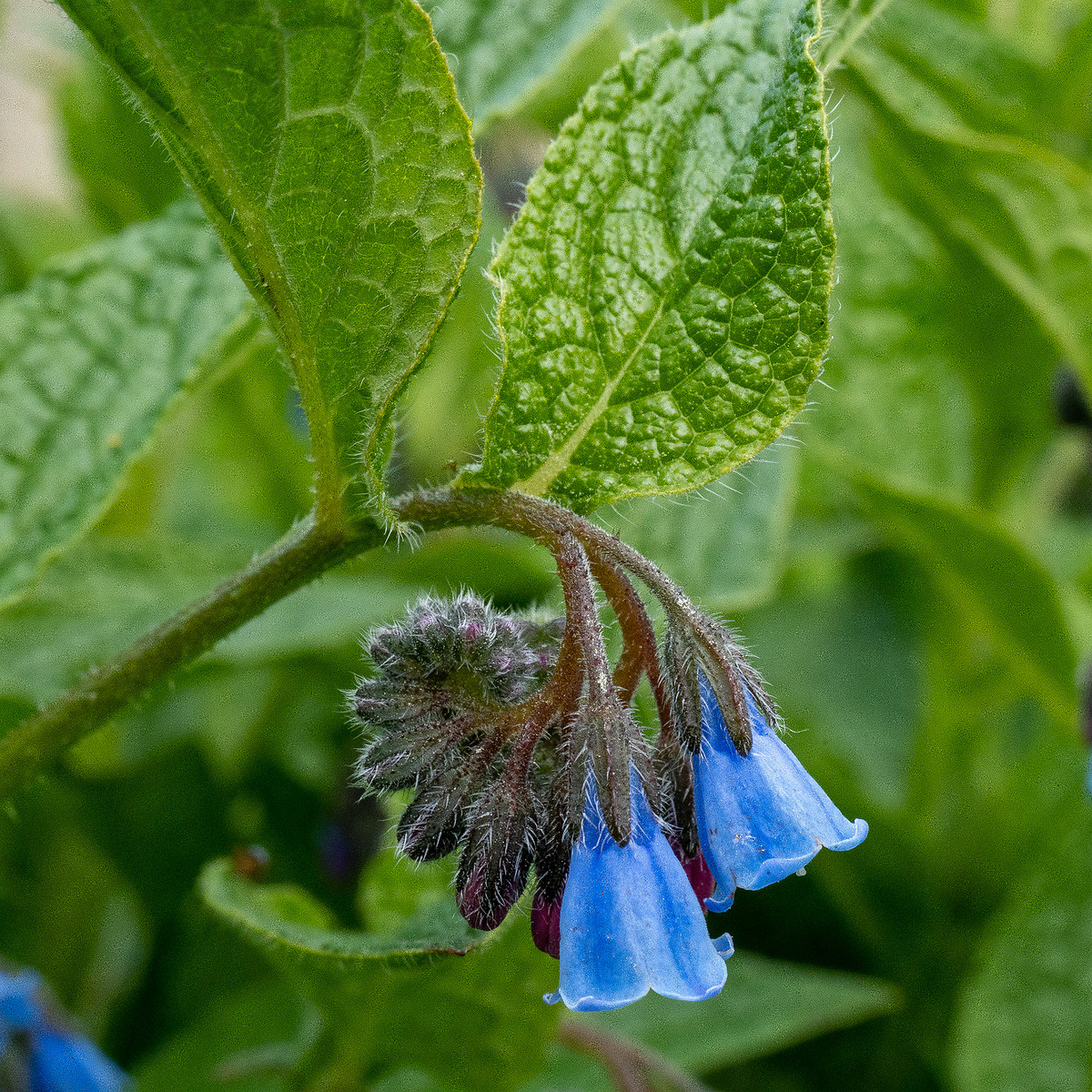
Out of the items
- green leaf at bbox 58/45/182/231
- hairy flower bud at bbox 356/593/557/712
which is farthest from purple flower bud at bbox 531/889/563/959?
green leaf at bbox 58/45/182/231

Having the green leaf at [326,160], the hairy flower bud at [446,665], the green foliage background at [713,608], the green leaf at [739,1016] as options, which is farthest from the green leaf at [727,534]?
the green leaf at [326,160]

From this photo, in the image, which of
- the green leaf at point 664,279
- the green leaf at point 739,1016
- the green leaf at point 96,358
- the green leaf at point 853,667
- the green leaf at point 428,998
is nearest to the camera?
the green leaf at point 664,279

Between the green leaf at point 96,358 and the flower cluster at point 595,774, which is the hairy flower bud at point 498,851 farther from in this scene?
the green leaf at point 96,358

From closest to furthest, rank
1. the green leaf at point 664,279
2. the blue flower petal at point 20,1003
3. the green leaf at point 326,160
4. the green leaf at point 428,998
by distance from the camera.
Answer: the green leaf at point 326,160 → the green leaf at point 664,279 → the green leaf at point 428,998 → the blue flower petal at point 20,1003

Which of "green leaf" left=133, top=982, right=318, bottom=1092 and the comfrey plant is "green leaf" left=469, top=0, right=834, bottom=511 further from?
"green leaf" left=133, top=982, right=318, bottom=1092

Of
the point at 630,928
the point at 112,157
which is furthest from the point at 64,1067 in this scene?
the point at 112,157

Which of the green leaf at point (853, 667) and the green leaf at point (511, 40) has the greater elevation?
the green leaf at point (511, 40)

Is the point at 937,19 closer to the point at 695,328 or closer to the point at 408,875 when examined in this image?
the point at 695,328

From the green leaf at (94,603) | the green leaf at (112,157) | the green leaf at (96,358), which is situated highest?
the green leaf at (112,157)

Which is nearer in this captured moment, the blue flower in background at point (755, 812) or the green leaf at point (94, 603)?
the blue flower in background at point (755, 812)
